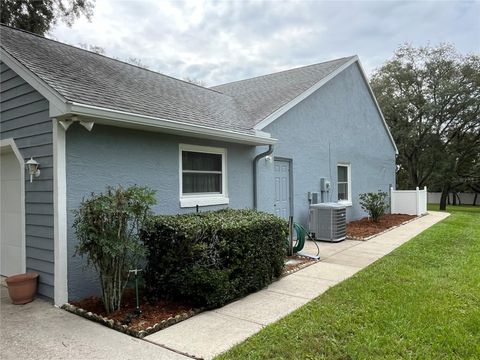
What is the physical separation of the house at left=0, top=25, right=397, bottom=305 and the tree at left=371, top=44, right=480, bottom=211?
51.5 feet

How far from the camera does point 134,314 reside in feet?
13.9

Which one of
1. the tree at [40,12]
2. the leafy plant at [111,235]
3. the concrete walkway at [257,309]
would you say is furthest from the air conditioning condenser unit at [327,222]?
the tree at [40,12]

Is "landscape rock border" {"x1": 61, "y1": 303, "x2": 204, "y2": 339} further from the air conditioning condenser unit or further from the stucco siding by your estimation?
the air conditioning condenser unit

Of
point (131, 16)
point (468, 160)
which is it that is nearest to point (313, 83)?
point (131, 16)

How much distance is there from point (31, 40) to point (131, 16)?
12.2ft

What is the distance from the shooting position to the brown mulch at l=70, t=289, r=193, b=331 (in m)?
4.06

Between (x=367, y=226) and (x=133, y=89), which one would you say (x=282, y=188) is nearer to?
(x=367, y=226)

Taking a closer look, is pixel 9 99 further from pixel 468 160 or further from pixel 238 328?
pixel 468 160

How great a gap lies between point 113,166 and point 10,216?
7.55ft

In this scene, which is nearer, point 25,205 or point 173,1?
point 25,205

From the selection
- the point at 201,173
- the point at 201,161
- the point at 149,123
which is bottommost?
the point at 201,173

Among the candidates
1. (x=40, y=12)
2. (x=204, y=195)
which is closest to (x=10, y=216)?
(x=204, y=195)

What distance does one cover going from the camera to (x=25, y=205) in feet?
17.4

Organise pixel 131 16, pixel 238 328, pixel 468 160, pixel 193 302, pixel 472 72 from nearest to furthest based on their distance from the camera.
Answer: pixel 238 328
pixel 193 302
pixel 131 16
pixel 472 72
pixel 468 160
